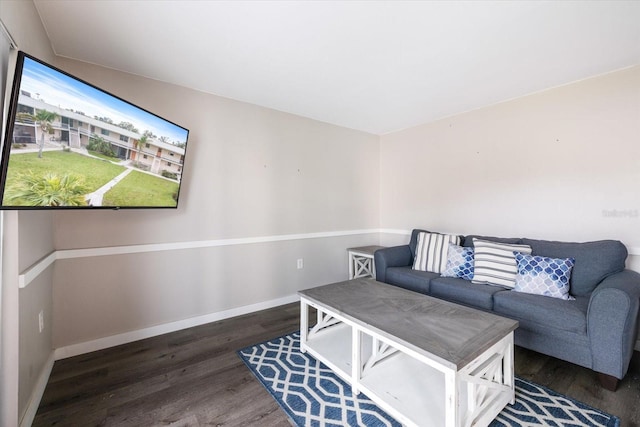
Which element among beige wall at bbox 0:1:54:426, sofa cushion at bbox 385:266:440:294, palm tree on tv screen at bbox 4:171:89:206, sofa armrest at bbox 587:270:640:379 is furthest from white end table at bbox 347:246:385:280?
beige wall at bbox 0:1:54:426

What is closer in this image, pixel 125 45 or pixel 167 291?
pixel 125 45

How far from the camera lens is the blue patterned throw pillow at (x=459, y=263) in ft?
8.65

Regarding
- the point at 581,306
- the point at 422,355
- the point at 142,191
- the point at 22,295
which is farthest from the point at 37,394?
the point at 581,306

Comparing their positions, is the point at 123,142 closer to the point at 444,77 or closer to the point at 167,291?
the point at 167,291

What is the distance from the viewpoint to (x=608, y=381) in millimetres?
1690

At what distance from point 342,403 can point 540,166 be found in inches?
112

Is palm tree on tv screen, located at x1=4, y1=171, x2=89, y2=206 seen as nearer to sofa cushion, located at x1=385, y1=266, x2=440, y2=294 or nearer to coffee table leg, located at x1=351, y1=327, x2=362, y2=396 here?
coffee table leg, located at x1=351, y1=327, x2=362, y2=396

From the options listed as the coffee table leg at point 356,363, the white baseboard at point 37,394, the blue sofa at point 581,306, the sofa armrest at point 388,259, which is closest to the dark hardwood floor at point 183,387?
the white baseboard at point 37,394

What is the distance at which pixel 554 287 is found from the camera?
2086mm

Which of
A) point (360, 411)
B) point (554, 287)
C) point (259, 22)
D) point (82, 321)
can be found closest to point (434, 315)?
point (360, 411)

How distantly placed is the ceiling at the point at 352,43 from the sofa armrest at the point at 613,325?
→ 5.57 ft

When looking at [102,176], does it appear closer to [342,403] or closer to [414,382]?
[342,403]

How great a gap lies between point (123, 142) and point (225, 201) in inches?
43.4

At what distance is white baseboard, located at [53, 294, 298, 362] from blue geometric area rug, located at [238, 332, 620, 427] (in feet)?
2.91
